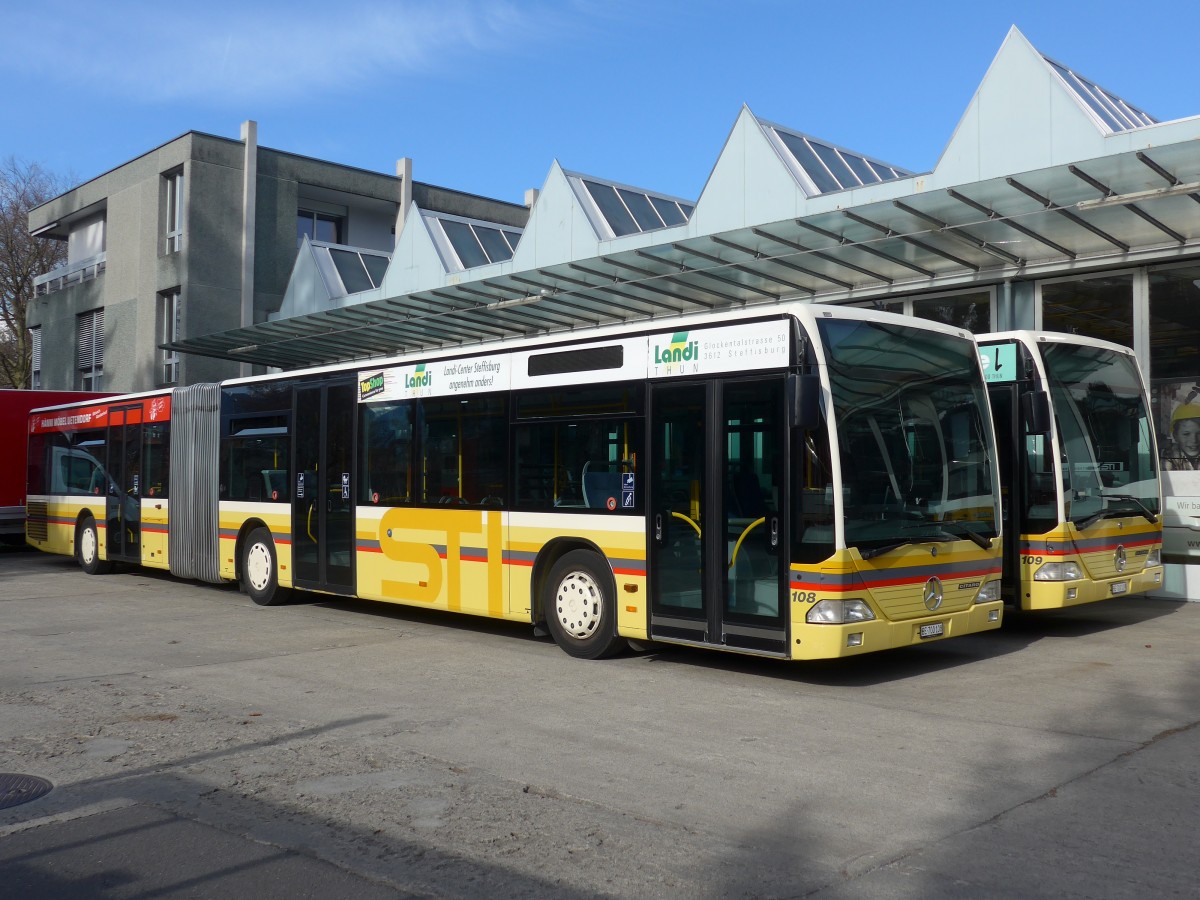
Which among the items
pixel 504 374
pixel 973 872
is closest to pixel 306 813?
pixel 973 872

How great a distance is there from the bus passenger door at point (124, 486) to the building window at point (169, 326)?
1541cm

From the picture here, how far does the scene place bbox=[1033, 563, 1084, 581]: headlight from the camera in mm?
11305

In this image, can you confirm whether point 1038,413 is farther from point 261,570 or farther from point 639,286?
point 261,570

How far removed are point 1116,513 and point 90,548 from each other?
623 inches

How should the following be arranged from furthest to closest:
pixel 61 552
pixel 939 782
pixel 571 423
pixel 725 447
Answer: pixel 61 552
pixel 571 423
pixel 725 447
pixel 939 782

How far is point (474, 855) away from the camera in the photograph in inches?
196

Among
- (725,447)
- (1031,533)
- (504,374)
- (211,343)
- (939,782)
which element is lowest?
(939,782)

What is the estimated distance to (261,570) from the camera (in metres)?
15.1

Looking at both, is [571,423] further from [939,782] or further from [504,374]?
[939,782]

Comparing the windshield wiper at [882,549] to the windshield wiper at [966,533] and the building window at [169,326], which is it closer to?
the windshield wiper at [966,533]

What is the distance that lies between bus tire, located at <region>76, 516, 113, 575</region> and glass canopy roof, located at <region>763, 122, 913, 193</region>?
1277 centimetres

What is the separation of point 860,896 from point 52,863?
11.1 feet

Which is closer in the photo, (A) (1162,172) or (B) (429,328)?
(A) (1162,172)

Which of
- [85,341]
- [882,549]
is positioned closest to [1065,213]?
[882,549]
